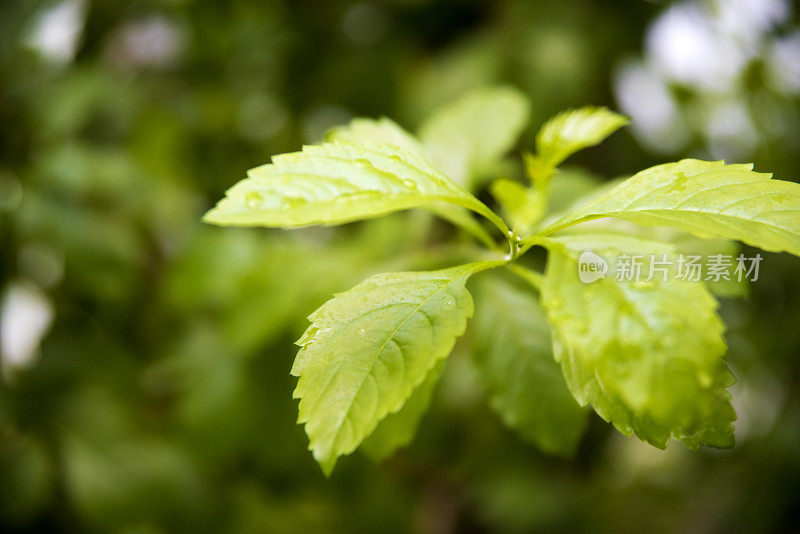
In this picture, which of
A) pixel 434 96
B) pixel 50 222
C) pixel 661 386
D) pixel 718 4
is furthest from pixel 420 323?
pixel 718 4

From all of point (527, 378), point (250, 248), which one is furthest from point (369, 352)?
point (250, 248)

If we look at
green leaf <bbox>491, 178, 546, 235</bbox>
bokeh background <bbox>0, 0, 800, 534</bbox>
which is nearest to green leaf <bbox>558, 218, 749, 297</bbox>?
green leaf <bbox>491, 178, 546, 235</bbox>

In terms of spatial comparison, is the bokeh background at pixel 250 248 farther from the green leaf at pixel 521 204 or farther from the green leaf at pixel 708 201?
the green leaf at pixel 708 201

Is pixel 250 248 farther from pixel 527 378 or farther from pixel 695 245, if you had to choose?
pixel 695 245

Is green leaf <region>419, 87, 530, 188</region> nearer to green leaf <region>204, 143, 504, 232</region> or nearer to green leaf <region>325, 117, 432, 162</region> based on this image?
green leaf <region>325, 117, 432, 162</region>

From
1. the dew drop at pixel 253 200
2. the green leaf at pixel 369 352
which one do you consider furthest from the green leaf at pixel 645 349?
the dew drop at pixel 253 200

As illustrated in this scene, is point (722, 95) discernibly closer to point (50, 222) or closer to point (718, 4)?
point (718, 4)
